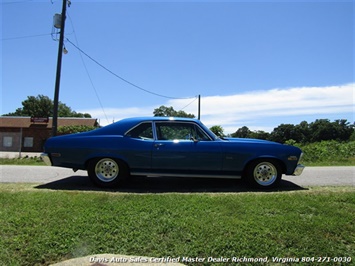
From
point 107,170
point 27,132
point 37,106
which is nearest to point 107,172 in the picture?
point 107,170

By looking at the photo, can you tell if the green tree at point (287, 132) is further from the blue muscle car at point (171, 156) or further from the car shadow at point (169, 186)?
the blue muscle car at point (171, 156)

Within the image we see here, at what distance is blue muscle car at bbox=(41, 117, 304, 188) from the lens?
5.72 meters

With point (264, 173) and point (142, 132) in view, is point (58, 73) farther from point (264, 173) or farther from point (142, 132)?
point (264, 173)

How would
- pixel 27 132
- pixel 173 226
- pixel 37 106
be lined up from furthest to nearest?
pixel 37 106, pixel 27 132, pixel 173 226

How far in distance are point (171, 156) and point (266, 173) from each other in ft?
6.38

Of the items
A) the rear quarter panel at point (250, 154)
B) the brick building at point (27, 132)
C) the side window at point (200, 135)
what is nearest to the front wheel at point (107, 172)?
the side window at point (200, 135)

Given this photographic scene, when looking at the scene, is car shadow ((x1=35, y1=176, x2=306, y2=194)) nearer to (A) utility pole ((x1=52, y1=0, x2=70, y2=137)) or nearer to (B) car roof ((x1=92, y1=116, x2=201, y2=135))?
(B) car roof ((x1=92, y1=116, x2=201, y2=135))

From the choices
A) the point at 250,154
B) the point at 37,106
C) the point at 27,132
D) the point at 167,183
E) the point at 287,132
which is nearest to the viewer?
the point at 250,154

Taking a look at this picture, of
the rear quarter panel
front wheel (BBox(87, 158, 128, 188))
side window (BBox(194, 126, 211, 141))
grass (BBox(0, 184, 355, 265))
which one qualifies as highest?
side window (BBox(194, 126, 211, 141))

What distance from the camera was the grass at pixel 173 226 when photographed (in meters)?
3.23

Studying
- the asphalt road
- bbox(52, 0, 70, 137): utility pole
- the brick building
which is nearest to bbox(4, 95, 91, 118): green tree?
the brick building

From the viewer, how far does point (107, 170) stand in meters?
5.86

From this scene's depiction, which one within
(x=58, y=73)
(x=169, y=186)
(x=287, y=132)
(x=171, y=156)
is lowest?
(x=169, y=186)

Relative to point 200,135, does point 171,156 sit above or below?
below
